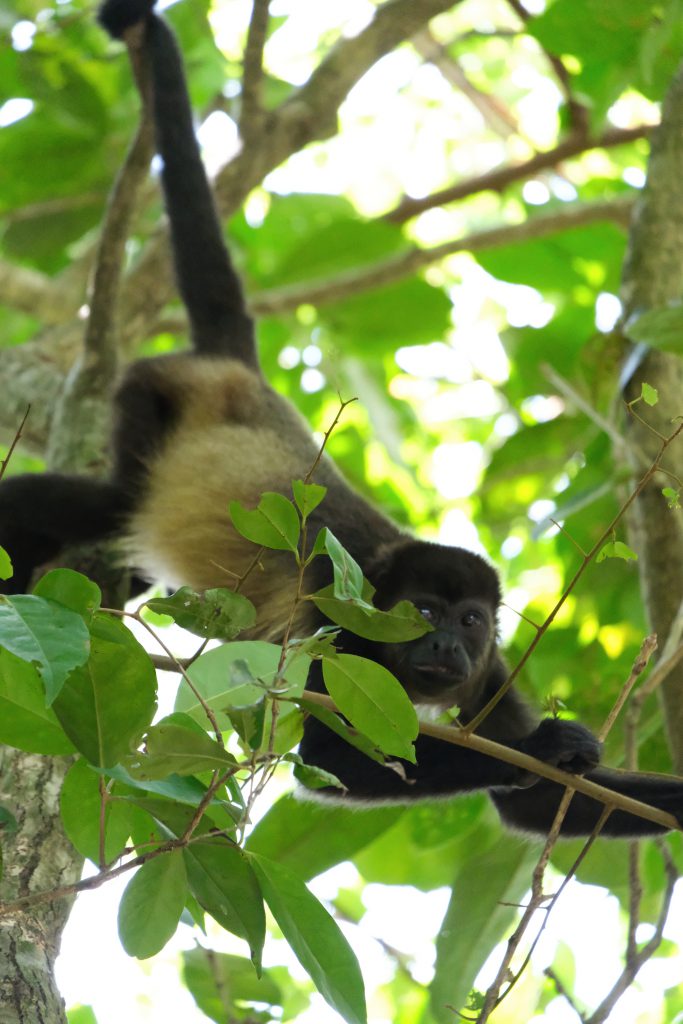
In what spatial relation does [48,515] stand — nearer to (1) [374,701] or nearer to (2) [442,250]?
(1) [374,701]

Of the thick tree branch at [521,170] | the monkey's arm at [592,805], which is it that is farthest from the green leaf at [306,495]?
the thick tree branch at [521,170]

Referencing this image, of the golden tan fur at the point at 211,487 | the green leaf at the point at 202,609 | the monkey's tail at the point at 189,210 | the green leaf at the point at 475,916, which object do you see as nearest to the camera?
the green leaf at the point at 202,609

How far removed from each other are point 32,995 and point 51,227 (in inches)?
161

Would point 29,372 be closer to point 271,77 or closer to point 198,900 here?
point 271,77

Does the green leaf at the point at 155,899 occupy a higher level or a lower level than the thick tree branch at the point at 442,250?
higher

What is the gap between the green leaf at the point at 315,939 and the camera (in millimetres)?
1731

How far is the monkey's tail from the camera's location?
167 inches

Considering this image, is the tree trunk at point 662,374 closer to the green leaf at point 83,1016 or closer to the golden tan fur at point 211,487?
the golden tan fur at point 211,487

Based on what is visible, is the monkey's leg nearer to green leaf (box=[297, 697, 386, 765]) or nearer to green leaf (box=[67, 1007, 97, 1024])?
green leaf (box=[67, 1007, 97, 1024])

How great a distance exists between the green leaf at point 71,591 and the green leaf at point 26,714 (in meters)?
0.12

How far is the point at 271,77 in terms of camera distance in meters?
5.43

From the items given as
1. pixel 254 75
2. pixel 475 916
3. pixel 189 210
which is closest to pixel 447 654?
pixel 475 916

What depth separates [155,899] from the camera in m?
1.70

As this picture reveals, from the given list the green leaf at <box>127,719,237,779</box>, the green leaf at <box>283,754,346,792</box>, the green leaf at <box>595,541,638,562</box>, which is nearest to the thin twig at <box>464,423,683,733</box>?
the green leaf at <box>595,541,638,562</box>
